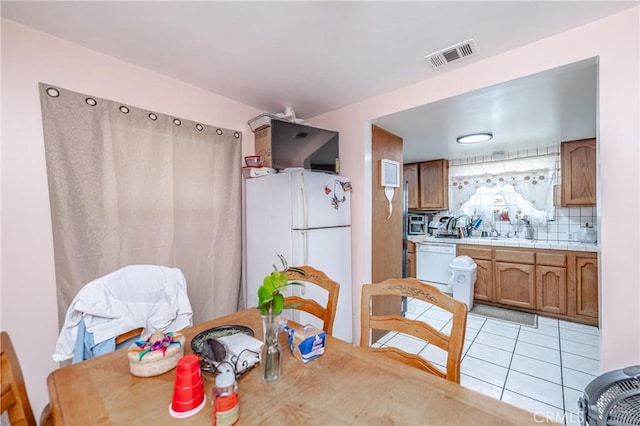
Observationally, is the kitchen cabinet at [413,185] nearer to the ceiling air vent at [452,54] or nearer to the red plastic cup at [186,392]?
the ceiling air vent at [452,54]

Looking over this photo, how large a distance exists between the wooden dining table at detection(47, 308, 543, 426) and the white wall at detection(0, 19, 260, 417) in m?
0.85

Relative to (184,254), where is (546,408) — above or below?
below

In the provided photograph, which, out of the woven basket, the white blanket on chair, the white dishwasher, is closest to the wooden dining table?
the woven basket

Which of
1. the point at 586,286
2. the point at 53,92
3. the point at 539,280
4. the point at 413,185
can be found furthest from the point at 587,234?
the point at 53,92

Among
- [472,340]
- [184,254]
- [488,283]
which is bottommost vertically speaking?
[472,340]

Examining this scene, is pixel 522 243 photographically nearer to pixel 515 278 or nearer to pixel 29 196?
pixel 515 278

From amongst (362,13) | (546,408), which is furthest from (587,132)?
(362,13)

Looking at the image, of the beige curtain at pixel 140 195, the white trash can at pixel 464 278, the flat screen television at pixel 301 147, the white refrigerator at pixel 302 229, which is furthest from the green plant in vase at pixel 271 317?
the white trash can at pixel 464 278

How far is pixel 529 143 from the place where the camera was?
337 cm

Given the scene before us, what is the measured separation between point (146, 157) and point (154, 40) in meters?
0.75

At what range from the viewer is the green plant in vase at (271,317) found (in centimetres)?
83

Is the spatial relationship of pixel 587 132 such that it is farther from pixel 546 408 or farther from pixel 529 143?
pixel 546 408

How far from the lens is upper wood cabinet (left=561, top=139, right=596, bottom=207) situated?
3.05 meters

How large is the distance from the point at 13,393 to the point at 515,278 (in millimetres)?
Answer: 4244
